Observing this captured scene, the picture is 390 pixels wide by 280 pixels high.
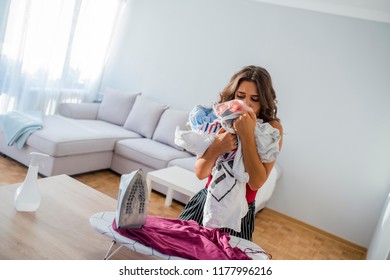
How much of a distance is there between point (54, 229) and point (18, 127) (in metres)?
1.91

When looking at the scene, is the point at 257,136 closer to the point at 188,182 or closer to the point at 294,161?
the point at 188,182

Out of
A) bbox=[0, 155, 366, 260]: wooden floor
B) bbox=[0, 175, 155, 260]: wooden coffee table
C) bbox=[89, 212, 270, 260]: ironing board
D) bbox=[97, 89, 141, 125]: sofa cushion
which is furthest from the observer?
bbox=[97, 89, 141, 125]: sofa cushion

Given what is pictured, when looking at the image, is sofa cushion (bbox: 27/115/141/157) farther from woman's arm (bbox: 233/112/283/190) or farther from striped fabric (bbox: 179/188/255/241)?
woman's arm (bbox: 233/112/283/190)

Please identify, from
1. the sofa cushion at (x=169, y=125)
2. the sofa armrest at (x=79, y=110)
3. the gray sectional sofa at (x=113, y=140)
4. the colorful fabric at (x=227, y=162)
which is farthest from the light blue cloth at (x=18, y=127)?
the colorful fabric at (x=227, y=162)

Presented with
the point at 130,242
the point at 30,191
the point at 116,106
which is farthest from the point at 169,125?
the point at 130,242

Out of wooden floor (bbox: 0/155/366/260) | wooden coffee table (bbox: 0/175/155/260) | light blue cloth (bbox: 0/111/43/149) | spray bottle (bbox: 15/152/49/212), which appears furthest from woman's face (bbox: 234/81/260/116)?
light blue cloth (bbox: 0/111/43/149)

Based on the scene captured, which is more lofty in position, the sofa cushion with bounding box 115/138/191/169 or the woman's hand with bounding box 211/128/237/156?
the woman's hand with bounding box 211/128/237/156

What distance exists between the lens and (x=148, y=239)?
107 cm

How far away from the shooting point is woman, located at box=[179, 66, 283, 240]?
1.09 metres

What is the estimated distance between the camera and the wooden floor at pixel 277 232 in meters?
2.82

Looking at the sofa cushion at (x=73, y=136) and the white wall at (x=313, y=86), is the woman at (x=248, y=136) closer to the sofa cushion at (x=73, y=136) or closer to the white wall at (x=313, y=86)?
the sofa cushion at (x=73, y=136)

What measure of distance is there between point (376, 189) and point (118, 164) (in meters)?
2.41

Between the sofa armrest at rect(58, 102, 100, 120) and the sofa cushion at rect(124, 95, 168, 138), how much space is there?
0.41 metres
